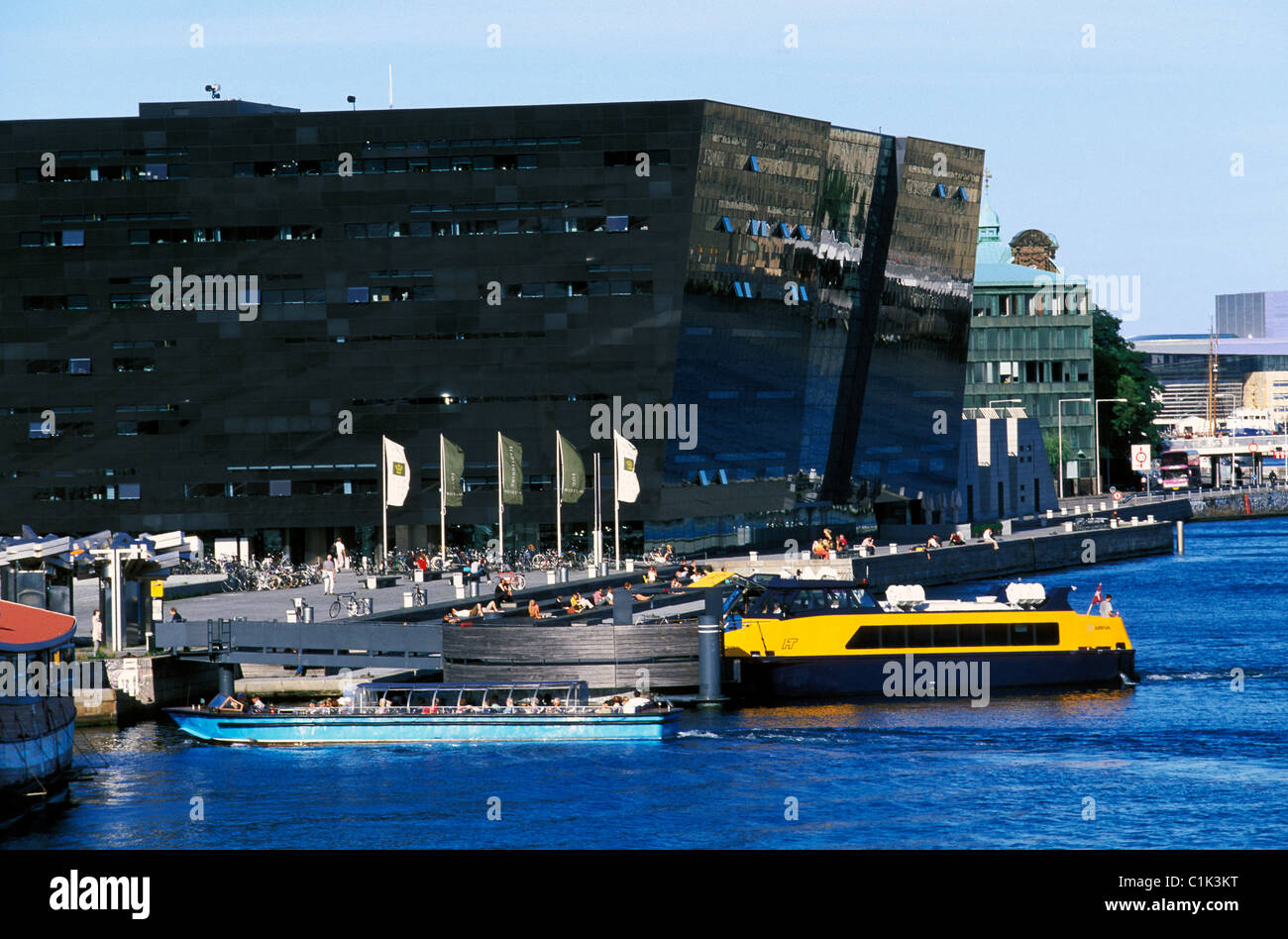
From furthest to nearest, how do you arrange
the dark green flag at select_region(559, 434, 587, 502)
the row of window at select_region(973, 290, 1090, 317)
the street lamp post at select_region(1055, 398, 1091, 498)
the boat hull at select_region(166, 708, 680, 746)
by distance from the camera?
1. the row of window at select_region(973, 290, 1090, 317)
2. the street lamp post at select_region(1055, 398, 1091, 498)
3. the dark green flag at select_region(559, 434, 587, 502)
4. the boat hull at select_region(166, 708, 680, 746)

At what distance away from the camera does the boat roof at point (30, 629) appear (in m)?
48.8

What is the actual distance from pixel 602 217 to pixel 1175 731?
61.9 meters

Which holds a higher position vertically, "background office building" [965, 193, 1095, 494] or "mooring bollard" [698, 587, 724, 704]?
"background office building" [965, 193, 1095, 494]

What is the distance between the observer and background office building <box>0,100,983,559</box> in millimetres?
108875

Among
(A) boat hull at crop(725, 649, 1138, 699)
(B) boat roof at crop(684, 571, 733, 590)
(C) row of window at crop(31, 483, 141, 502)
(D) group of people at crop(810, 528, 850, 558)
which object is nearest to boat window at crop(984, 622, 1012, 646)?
(A) boat hull at crop(725, 649, 1138, 699)

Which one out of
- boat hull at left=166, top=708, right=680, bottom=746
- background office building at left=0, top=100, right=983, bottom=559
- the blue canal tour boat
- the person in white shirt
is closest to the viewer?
boat hull at left=166, top=708, right=680, bottom=746

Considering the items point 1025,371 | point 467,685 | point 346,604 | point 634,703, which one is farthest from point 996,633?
point 1025,371

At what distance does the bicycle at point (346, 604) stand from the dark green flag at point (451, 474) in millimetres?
10283

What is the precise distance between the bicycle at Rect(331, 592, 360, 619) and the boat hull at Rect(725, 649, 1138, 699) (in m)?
18.4

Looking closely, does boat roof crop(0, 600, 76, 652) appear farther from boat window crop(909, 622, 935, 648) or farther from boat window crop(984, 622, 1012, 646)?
boat window crop(984, 622, 1012, 646)

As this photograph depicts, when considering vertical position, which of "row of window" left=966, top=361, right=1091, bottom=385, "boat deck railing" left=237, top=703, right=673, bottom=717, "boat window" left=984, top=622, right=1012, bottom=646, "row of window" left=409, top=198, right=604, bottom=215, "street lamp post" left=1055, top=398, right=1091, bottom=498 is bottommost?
"boat deck railing" left=237, top=703, right=673, bottom=717

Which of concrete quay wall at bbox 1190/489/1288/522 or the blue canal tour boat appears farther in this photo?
concrete quay wall at bbox 1190/489/1288/522

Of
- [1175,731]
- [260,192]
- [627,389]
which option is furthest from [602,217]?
[1175,731]
